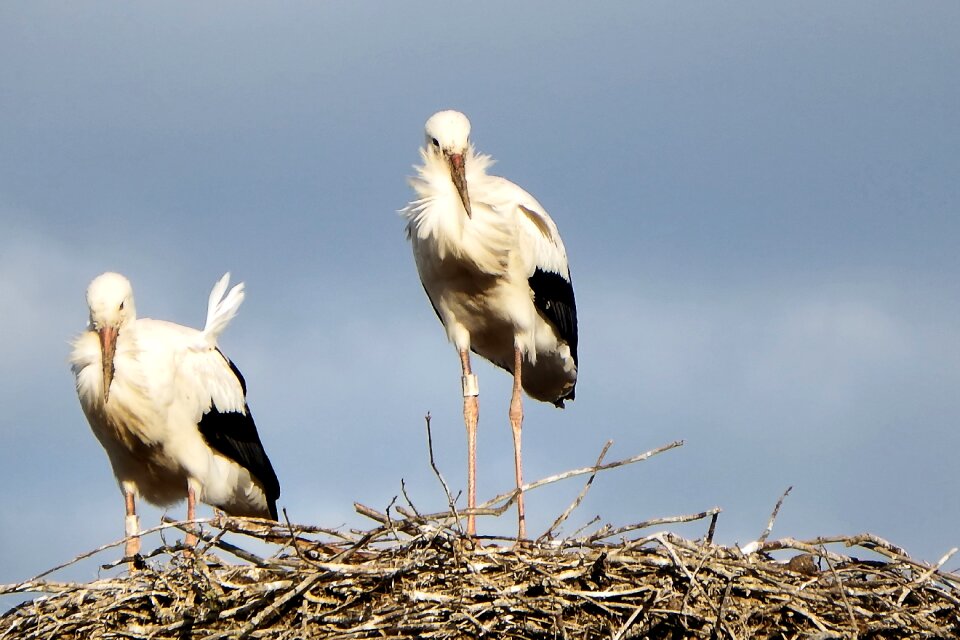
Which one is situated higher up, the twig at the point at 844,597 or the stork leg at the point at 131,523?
the stork leg at the point at 131,523

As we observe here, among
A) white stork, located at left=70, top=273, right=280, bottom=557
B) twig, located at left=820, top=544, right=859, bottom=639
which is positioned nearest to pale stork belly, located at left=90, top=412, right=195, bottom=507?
white stork, located at left=70, top=273, right=280, bottom=557

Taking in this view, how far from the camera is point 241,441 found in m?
9.13

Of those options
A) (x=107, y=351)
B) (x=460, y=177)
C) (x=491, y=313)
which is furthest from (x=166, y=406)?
(x=460, y=177)

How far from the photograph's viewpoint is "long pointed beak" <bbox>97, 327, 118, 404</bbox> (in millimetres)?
8414

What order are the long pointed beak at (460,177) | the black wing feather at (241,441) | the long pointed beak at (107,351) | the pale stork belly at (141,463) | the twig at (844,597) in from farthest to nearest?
the black wing feather at (241,441), the pale stork belly at (141,463), the long pointed beak at (107,351), the long pointed beak at (460,177), the twig at (844,597)

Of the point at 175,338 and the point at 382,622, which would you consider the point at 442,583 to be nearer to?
the point at 382,622

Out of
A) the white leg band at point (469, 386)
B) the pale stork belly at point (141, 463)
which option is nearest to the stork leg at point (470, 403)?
the white leg band at point (469, 386)

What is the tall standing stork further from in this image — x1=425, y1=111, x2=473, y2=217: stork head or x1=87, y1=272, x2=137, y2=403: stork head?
x1=87, y1=272, x2=137, y2=403: stork head

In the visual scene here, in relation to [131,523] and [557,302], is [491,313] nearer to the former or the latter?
[557,302]

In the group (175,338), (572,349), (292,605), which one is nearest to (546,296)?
(572,349)

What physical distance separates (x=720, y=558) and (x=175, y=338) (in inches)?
129

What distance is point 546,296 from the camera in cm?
877

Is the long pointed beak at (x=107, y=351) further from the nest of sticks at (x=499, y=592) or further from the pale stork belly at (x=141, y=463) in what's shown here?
the nest of sticks at (x=499, y=592)

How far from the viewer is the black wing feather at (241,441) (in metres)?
8.92
